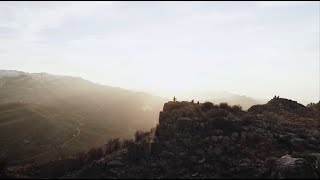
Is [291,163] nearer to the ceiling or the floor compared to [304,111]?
nearer to the floor

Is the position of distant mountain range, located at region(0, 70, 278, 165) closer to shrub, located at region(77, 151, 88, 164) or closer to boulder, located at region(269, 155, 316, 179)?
shrub, located at region(77, 151, 88, 164)

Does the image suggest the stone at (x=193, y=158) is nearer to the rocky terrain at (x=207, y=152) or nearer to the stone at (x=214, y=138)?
the rocky terrain at (x=207, y=152)

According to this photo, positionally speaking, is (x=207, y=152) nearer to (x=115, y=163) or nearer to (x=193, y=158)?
(x=193, y=158)

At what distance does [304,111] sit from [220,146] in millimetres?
20495

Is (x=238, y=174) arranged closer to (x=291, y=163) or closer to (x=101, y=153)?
(x=291, y=163)

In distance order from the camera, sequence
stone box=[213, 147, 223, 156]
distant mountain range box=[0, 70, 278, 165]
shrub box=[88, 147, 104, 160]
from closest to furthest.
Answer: stone box=[213, 147, 223, 156]
shrub box=[88, 147, 104, 160]
distant mountain range box=[0, 70, 278, 165]

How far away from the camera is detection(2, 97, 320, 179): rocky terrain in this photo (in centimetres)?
2533

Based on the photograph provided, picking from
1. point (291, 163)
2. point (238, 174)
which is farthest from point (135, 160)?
point (291, 163)

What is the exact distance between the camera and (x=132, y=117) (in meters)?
144

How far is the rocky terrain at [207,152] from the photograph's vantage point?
2533 centimetres

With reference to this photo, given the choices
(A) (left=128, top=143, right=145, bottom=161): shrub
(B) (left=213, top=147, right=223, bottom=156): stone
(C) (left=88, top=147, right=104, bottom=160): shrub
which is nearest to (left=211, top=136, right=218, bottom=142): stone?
(B) (left=213, top=147, right=223, bottom=156): stone

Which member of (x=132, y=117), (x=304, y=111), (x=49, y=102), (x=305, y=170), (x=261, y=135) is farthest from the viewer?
(x=49, y=102)

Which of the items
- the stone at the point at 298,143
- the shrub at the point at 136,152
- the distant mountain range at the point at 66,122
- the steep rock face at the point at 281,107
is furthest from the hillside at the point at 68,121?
the stone at the point at 298,143

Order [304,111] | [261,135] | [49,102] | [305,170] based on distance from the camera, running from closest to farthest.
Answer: [305,170] → [261,135] → [304,111] → [49,102]
